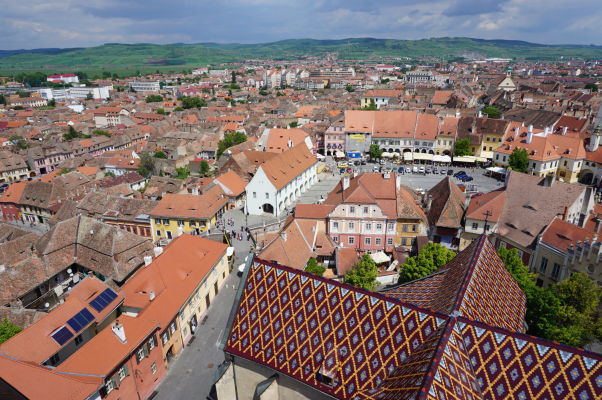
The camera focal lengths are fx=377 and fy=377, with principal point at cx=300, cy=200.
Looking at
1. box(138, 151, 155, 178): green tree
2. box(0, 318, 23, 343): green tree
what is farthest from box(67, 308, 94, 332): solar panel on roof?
box(138, 151, 155, 178): green tree

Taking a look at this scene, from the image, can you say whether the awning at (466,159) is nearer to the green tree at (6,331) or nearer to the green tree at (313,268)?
the green tree at (313,268)

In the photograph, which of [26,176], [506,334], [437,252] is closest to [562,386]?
[506,334]

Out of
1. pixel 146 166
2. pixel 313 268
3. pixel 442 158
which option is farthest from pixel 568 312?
pixel 146 166

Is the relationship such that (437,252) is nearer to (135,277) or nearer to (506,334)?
(506,334)

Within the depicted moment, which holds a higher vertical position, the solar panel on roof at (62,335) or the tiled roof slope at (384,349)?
the tiled roof slope at (384,349)

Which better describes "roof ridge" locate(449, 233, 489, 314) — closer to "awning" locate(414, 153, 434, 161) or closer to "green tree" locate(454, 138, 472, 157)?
"awning" locate(414, 153, 434, 161)

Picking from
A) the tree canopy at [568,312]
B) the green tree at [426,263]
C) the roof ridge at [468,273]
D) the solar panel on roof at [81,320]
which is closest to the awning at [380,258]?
the green tree at [426,263]
